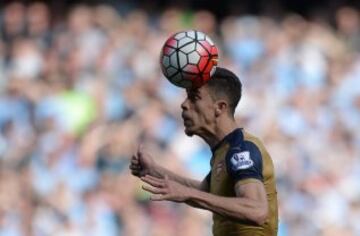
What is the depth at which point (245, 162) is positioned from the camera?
594cm

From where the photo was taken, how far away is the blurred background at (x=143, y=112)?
11.5 metres

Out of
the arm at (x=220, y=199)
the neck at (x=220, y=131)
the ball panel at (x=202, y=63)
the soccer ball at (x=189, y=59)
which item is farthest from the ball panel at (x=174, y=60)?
the arm at (x=220, y=199)

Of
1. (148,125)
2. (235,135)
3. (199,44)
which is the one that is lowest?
(235,135)

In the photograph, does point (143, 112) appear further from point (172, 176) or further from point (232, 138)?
point (232, 138)

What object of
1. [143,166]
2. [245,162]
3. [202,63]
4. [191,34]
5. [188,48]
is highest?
[191,34]

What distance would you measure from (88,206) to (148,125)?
117 centimetres

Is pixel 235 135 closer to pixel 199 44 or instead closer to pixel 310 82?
pixel 199 44

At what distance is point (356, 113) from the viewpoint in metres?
13.0

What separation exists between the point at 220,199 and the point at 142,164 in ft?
3.22

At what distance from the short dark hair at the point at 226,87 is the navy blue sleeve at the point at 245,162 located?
34 centimetres

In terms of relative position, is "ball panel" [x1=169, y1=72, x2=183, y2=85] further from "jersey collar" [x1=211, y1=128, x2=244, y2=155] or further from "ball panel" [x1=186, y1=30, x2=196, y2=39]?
"jersey collar" [x1=211, y1=128, x2=244, y2=155]

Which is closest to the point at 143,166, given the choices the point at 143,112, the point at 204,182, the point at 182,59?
the point at 204,182

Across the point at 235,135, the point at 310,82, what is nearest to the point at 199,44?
the point at 235,135

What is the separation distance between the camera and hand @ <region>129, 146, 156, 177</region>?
6.56 metres
